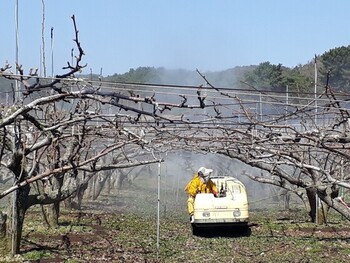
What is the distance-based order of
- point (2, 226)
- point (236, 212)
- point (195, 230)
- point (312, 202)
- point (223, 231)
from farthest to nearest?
point (312, 202)
point (223, 231)
point (195, 230)
point (236, 212)
point (2, 226)

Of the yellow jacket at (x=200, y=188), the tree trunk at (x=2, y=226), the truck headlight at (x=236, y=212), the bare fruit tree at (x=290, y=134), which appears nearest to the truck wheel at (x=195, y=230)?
the yellow jacket at (x=200, y=188)

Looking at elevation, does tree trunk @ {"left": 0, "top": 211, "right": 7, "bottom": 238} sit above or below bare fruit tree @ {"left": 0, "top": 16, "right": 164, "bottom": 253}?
below

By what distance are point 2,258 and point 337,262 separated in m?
6.61

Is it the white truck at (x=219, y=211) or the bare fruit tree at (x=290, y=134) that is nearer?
the bare fruit tree at (x=290, y=134)

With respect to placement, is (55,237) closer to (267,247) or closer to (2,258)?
(2,258)

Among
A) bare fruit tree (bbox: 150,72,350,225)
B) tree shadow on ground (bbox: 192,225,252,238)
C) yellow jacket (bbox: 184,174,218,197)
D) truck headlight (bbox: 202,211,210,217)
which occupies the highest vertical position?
bare fruit tree (bbox: 150,72,350,225)

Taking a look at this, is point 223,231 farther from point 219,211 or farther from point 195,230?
point 219,211

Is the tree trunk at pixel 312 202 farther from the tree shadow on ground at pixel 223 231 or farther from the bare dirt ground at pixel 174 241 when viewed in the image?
the tree shadow on ground at pixel 223 231

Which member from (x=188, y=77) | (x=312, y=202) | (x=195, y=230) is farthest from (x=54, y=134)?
(x=188, y=77)

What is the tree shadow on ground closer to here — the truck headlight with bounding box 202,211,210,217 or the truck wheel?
the truck wheel

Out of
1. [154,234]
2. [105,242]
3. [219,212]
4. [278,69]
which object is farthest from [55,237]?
[278,69]

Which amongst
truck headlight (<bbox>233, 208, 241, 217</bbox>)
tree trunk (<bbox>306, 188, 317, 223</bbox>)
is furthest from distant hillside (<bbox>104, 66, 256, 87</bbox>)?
truck headlight (<bbox>233, 208, 241, 217</bbox>)

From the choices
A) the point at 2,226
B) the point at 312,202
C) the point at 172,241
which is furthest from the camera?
the point at 312,202

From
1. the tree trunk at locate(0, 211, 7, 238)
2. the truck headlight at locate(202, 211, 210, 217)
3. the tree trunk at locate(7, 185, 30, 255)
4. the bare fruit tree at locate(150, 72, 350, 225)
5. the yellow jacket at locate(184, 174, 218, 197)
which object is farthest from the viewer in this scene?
the yellow jacket at locate(184, 174, 218, 197)
